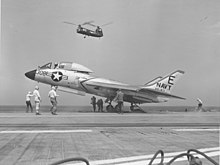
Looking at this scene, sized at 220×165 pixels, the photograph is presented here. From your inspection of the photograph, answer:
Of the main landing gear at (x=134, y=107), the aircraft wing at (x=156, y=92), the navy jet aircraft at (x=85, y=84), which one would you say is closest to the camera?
the navy jet aircraft at (x=85, y=84)

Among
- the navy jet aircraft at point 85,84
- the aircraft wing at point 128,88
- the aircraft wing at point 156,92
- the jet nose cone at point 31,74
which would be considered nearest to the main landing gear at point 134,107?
the navy jet aircraft at point 85,84

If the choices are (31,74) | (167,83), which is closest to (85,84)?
(31,74)

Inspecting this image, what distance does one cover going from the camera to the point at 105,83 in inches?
1072

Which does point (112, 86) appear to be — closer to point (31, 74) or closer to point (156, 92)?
point (156, 92)

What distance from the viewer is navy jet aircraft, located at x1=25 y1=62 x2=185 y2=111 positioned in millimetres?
26141

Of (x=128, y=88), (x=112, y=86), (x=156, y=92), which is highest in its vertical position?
(x=112, y=86)

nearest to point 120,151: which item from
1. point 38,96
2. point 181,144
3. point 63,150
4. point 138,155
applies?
point 138,155

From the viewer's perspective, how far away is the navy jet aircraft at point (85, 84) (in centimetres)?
2614

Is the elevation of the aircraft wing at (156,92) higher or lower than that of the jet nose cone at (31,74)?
lower

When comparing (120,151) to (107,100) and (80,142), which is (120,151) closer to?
(80,142)

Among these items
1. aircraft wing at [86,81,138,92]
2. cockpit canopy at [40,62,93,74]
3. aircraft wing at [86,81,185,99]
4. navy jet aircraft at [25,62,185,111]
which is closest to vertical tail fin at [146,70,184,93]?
navy jet aircraft at [25,62,185,111]

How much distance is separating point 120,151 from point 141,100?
21387 millimetres

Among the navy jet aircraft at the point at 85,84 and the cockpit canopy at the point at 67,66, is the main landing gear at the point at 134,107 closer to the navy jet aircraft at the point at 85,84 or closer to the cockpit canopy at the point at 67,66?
the navy jet aircraft at the point at 85,84

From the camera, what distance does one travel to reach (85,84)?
87.4 ft
